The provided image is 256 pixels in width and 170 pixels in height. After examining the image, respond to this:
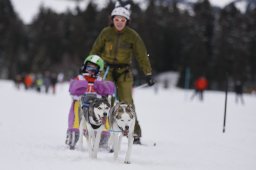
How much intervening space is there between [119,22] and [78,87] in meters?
1.25

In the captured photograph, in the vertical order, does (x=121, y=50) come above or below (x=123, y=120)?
above

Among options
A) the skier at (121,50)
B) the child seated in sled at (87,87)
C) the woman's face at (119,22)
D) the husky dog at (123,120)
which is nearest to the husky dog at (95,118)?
the husky dog at (123,120)

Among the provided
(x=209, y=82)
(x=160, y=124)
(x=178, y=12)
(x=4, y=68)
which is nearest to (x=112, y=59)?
(x=160, y=124)

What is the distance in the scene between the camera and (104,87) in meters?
7.04

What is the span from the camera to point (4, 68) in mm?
100250

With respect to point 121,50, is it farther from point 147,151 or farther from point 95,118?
point 95,118

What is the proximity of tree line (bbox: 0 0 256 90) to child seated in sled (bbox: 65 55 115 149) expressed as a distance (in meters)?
34.6

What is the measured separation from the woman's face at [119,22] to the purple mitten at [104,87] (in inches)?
43.5

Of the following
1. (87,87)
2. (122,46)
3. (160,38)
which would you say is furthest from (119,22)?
(160,38)

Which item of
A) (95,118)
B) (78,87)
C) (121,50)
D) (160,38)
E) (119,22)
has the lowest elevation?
(95,118)

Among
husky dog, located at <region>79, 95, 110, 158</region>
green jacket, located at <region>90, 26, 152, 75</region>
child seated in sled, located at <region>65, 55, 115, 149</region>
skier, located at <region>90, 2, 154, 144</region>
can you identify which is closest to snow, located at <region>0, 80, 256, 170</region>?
husky dog, located at <region>79, 95, 110, 158</region>

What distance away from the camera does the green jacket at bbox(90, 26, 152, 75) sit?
25.8 ft

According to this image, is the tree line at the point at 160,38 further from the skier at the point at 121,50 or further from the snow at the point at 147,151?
the skier at the point at 121,50

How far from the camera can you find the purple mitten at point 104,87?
7.03 m
